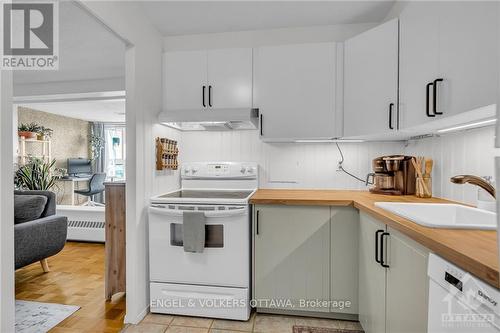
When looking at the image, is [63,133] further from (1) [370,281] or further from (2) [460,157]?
(2) [460,157]

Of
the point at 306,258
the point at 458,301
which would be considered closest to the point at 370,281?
the point at 306,258

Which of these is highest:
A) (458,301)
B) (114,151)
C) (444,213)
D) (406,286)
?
(114,151)

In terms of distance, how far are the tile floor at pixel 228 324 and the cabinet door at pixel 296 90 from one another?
1.40 m

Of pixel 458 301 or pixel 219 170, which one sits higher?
pixel 219 170

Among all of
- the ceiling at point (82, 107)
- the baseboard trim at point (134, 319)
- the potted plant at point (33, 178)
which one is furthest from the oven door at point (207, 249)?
the ceiling at point (82, 107)

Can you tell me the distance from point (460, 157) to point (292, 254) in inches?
48.5

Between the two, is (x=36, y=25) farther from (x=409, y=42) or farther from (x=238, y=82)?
(x=409, y=42)

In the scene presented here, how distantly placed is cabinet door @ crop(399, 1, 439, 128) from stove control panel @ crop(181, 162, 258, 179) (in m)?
1.34

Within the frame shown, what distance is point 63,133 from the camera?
6707mm

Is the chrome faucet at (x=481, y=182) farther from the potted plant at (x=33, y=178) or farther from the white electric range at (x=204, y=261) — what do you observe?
the potted plant at (x=33, y=178)

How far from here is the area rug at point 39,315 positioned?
1938mm

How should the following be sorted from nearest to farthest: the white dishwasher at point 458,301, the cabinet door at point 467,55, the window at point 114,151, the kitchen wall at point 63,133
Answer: the white dishwasher at point 458,301, the cabinet door at point 467,55, the kitchen wall at point 63,133, the window at point 114,151

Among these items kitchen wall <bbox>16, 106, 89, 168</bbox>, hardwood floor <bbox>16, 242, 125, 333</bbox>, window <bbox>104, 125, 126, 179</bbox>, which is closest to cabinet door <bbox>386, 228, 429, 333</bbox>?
hardwood floor <bbox>16, 242, 125, 333</bbox>

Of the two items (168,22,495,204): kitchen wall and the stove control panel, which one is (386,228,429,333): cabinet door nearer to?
(168,22,495,204): kitchen wall
